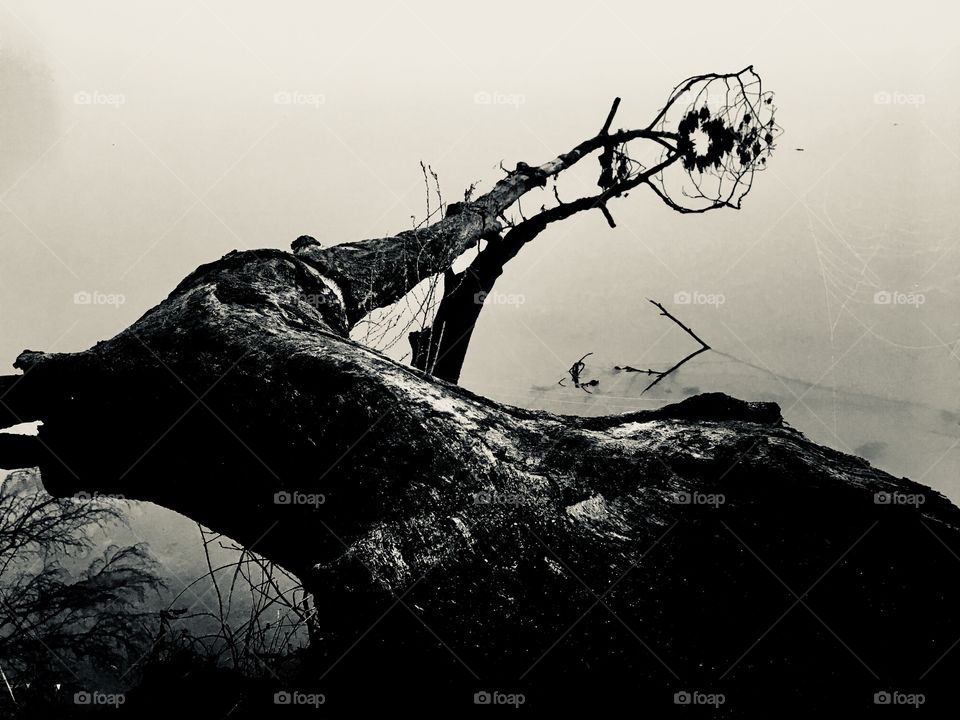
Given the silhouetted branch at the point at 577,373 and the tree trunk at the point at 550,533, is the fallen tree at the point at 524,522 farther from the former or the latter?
the silhouetted branch at the point at 577,373

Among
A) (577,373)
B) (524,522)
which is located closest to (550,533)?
(524,522)

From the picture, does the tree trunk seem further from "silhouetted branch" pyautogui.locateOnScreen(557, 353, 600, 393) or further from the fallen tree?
"silhouetted branch" pyautogui.locateOnScreen(557, 353, 600, 393)

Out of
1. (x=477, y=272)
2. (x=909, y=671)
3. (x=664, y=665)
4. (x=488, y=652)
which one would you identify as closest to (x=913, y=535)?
(x=909, y=671)

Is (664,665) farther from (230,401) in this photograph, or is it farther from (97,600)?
(97,600)

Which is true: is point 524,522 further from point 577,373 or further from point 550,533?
point 577,373

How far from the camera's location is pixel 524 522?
4.11 ft

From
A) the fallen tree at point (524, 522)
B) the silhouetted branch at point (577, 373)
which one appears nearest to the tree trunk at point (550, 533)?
the fallen tree at point (524, 522)

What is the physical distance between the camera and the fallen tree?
105cm

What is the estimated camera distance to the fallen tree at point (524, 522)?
105 centimetres

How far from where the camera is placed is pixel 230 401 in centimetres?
174

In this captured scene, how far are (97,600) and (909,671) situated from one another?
1143cm

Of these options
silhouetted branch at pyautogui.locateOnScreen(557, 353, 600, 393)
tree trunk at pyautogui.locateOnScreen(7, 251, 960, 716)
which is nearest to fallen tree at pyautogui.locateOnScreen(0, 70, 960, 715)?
tree trunk at pyautogui.locateOnScreen(7, 251, 960, 716)

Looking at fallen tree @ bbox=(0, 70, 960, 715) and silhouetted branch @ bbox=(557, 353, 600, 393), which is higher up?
silhouetted branch @ bbox=(557, 353, 600, 393)

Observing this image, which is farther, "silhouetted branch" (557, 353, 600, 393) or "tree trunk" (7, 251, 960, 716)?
"silhouetted branch" (557, 353, 600, 393)
